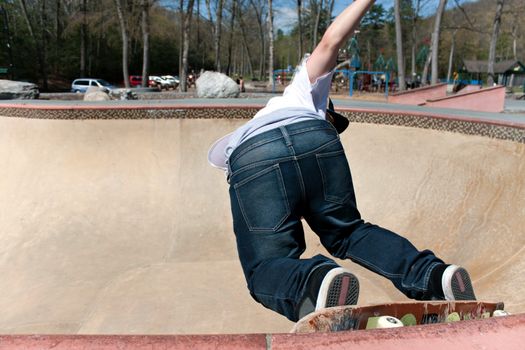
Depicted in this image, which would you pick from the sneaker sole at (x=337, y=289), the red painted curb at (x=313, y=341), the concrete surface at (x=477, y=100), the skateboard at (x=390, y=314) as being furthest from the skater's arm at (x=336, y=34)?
the concrete surface at (x=477, y=100)

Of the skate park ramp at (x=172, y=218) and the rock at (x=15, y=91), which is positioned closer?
the skate park ramp at (x=172, y=218)

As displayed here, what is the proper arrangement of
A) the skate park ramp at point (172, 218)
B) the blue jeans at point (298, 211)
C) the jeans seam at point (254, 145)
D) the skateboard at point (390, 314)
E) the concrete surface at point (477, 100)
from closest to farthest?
1. the skateboard at point (390, 314)
2. the blue jeans at point (298, 211)
3. the jeans seam at point (254, 145)
4. the skate park ramp at point (172, 218)
5. the concrete surface at point (477, 100)

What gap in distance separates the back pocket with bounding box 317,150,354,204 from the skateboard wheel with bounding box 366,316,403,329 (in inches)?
27.0

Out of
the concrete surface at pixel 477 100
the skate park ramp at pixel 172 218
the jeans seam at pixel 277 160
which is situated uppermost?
the concrete surface at pixel 477 100

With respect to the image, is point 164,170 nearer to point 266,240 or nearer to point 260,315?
point 260,315

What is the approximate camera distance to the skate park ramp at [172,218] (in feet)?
11.7

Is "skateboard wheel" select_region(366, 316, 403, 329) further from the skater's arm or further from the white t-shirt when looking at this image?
the skater's arm

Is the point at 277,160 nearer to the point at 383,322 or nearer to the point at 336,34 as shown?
the point at 336,34

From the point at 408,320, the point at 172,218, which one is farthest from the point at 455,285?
the point at 172,218

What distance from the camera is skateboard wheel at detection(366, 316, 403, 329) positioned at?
1.07 metres

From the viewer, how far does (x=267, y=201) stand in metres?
1.62

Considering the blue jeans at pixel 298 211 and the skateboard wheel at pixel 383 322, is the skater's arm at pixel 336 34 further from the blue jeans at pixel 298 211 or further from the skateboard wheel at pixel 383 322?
the skateboard wheel at pixel 383 322

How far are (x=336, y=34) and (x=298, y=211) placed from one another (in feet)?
2.42

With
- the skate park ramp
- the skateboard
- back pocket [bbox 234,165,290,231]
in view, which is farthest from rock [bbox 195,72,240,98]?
the skateboard
